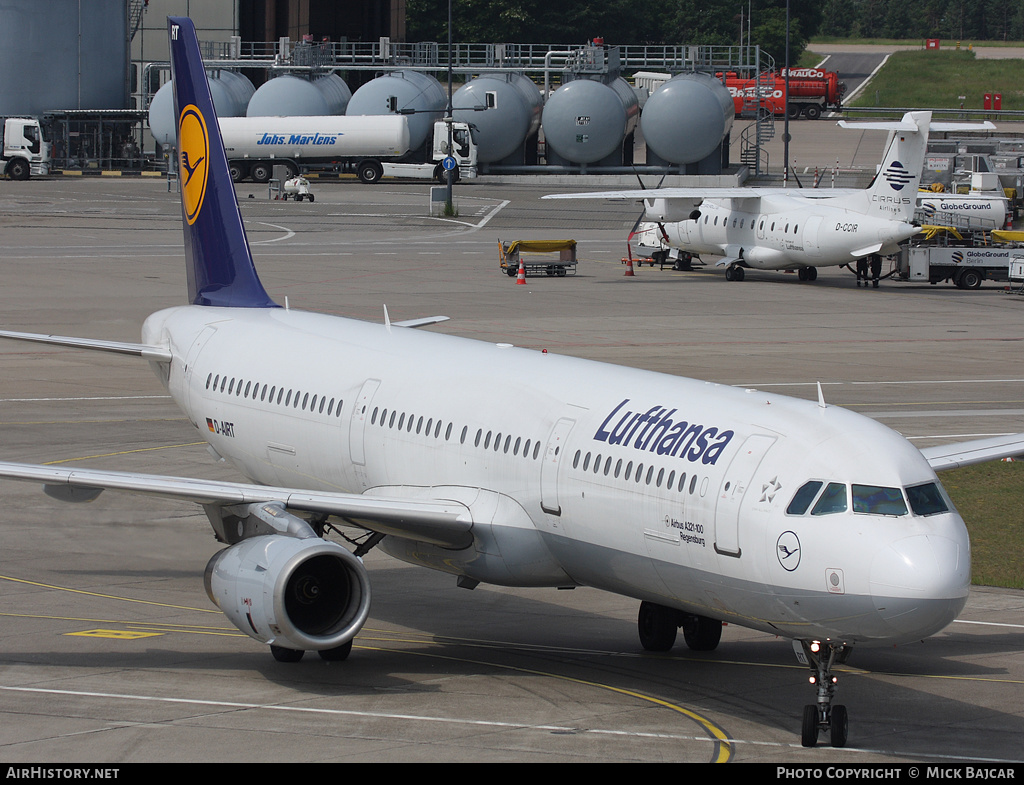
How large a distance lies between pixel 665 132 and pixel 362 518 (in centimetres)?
9878

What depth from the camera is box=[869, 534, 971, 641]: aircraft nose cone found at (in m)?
14.8

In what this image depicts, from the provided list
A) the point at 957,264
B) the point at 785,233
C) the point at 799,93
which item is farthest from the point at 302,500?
the point at 799,93

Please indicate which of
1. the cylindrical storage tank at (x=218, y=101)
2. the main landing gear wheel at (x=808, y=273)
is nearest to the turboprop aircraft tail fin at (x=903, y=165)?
the main landing gear wheel at (x=808, y=273)

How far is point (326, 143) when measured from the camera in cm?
11512

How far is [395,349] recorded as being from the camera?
23359 millimetres

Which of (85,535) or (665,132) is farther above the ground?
(665,132)

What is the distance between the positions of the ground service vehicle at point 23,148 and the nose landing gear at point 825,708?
372 feet

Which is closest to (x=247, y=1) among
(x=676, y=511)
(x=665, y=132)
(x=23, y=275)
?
(x=665, y=132)

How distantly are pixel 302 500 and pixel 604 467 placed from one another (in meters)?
4.38

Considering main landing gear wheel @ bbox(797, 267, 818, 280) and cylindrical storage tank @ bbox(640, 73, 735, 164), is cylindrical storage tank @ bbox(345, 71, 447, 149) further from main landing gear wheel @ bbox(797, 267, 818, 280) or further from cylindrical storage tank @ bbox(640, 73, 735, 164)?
main landing gear wheel @ bbox(797, 267, 818, 280)

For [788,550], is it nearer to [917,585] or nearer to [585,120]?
[917,585]

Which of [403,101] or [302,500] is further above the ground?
[403,101]
